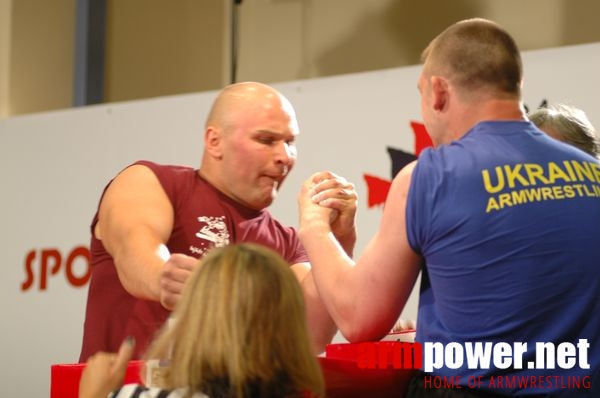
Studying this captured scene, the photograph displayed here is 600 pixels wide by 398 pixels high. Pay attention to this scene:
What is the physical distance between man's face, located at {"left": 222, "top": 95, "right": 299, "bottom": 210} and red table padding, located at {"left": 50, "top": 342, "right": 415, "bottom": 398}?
891mm

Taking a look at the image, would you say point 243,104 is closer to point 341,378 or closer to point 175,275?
point 175,275

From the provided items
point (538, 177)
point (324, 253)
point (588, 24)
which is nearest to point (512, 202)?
point (538, 177)

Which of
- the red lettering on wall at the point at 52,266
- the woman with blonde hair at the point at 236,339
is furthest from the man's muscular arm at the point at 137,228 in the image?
the red lettering on wall at the point at 52,266

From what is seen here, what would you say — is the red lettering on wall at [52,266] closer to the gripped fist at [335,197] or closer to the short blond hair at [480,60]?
the gripped fist at [335,197]

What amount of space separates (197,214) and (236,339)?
1.05 m

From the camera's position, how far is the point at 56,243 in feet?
12.7

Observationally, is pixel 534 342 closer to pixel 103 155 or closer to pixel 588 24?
pixel 103 155

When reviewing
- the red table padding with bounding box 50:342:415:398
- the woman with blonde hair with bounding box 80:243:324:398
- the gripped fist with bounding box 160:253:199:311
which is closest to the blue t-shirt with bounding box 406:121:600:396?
the red table padding with bounding box 50:342:415:398

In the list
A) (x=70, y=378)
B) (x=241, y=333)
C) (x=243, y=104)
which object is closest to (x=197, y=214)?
(x=243, y=104)

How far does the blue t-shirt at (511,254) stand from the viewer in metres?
1.55

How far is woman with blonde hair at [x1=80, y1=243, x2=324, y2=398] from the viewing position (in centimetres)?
141

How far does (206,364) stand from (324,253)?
39 cm

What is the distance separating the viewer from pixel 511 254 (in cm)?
156

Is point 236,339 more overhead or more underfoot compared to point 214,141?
more underfoot
